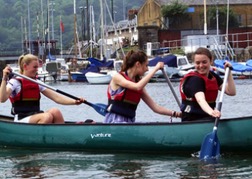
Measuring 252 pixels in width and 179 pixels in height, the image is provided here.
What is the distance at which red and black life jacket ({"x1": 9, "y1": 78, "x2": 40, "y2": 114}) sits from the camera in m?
12.9

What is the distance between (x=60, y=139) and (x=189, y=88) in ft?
8.02

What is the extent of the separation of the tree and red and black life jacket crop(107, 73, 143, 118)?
6161 centimetres

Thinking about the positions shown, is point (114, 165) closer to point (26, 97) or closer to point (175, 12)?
point (26, 97)

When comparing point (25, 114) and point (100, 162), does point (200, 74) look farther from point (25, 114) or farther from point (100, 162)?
point (25, 114)

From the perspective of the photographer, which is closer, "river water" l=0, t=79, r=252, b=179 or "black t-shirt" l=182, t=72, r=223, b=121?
"river water" l=0, t=79, r=252, b=179

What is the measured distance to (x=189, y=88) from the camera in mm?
11555

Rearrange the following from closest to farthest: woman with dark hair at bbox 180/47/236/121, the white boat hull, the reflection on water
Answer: the reflection on water → woman with dark hair at bbox 180/47/236/121 → the white boat hull

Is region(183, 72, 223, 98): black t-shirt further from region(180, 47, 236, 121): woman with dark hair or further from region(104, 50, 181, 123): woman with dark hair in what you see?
region(104, 50, 181, 123): woman with dark hair

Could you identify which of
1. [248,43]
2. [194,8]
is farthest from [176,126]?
[194,8]

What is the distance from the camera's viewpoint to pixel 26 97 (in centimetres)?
1290

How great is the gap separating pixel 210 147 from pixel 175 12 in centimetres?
6412

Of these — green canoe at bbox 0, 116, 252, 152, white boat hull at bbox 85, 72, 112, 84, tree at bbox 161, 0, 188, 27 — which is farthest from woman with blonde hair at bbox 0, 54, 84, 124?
tree at bbox 161, 0, 188, 27

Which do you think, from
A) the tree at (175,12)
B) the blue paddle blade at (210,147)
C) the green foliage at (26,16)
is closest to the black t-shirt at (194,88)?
the blue paddle blade at (210,147)

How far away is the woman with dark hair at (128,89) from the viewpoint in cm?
1174
